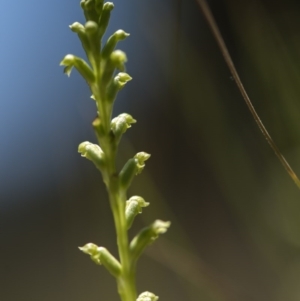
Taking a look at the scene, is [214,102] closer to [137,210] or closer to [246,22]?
[246,22]

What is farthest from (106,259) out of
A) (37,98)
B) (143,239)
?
(37,98)

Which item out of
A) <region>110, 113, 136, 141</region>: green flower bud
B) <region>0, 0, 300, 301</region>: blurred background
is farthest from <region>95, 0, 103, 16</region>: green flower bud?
<region>0, 0, 300, 301</region>: blurred background

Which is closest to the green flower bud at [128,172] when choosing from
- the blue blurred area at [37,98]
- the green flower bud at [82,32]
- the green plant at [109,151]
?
the green plant at [109,151]

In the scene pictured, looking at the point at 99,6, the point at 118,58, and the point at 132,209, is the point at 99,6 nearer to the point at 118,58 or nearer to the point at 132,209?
the point at 118,58

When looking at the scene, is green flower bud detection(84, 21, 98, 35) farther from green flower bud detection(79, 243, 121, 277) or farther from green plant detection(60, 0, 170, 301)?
green flower bud detection(79, 243, 121, 277)

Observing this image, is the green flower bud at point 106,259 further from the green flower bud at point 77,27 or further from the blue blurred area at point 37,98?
the blue blurred area at point 37,98

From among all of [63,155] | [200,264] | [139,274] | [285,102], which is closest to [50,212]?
[63,155]

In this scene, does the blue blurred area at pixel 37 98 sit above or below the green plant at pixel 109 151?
above

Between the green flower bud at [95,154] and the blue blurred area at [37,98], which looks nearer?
the green flower bud at [95,154]

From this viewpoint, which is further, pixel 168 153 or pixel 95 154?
pixel 168 153
